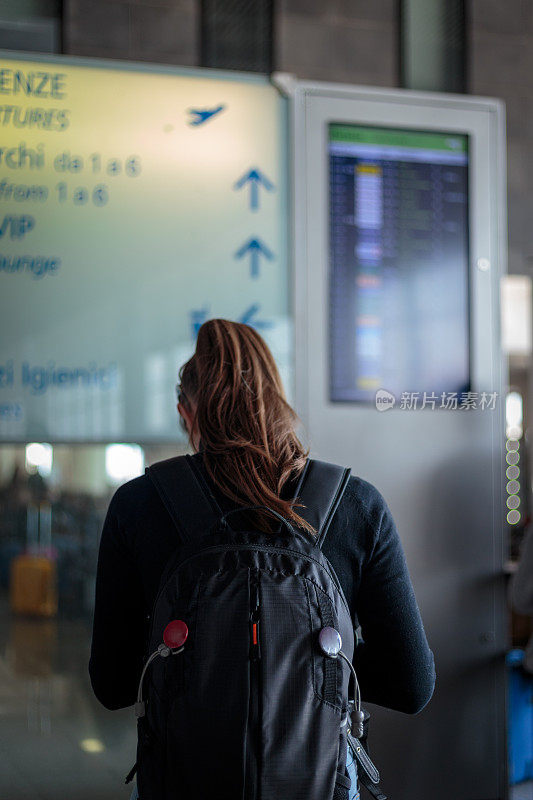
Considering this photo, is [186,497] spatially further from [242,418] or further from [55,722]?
[55,722]

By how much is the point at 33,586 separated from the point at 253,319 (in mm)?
885

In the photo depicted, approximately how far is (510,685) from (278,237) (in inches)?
85.9

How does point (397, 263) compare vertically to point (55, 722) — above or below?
above

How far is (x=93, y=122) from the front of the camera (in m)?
2.26

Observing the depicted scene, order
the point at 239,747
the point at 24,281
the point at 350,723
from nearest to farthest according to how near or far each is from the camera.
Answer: the point at 239,747, the point at 350,723, the point at 24,281

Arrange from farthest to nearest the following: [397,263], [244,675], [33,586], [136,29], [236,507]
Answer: [136,29], [397,263], [33,586], [236,507], [244,675]

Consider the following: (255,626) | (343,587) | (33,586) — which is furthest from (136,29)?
(255,626)

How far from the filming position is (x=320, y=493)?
137 cm

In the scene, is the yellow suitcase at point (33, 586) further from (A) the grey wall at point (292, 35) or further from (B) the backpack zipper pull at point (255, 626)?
(A) the grey wall at point (292, 35)

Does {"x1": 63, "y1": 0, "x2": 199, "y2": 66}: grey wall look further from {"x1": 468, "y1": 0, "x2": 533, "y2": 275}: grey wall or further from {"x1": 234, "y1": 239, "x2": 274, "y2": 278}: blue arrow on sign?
{"x1": 234, "y1": 239, "x2": 274, "y2": 278}: blue arrow on sign

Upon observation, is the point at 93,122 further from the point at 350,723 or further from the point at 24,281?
the point at 350,723

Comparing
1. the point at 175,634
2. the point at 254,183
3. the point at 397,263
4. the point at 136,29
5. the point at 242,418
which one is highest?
the point at 136,29

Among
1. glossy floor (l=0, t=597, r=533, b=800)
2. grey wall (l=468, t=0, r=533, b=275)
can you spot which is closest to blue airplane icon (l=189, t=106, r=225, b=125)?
glossy floor (l=0, t=597, r=533, b=800)

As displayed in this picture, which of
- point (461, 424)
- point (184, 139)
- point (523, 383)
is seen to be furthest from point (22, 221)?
point (523, 383)
